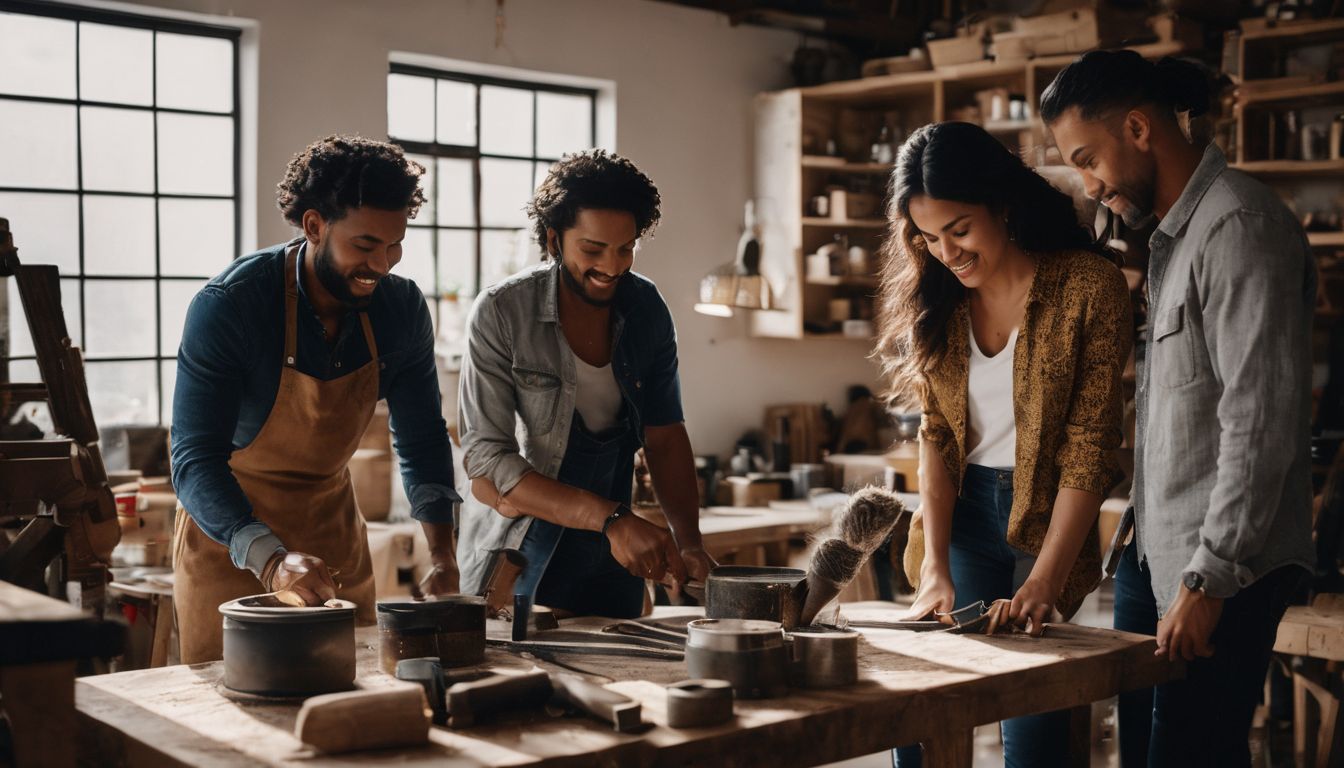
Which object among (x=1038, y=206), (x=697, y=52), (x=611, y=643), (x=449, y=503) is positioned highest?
(x=697, y=52)

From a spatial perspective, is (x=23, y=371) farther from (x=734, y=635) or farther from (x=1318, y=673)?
(x=1318, y=673)

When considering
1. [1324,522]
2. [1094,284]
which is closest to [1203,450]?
[1094,284]

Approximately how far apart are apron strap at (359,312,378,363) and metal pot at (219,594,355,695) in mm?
860

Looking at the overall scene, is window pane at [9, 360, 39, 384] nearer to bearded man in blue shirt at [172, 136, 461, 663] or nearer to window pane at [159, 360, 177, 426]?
window pane at [159, 360, 177, 426]

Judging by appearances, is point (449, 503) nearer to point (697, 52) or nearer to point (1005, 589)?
point (1005, 589)

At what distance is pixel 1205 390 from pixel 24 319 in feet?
14.8

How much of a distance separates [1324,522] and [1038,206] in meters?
2.72

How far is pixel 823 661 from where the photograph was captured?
6.77 feet

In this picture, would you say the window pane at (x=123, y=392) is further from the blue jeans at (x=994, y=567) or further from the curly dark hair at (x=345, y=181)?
the blue jeans at (x=994, y=567)

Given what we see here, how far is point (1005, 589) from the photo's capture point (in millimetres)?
2604

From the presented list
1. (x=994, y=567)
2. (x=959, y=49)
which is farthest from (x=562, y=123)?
(x=994, y=567)

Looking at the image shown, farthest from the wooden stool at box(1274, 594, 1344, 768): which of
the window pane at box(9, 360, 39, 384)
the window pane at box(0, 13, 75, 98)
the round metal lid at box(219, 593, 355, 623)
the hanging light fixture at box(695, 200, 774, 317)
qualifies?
the window pane at box(0, 13, 75, 98)

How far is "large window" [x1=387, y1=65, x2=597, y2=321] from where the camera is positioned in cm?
629

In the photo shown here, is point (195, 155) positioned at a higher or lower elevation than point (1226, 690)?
higher
